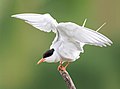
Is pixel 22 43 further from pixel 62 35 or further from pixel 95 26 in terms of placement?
pixel 62 35

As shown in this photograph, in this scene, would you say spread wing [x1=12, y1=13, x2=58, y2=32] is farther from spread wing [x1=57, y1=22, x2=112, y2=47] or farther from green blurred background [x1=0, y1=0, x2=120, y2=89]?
green blurred background [x1=0, y1=0, x2=120, y2=89]

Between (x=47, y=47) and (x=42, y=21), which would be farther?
(x=47, y=47)

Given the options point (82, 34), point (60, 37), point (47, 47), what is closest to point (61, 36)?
point (60, 37)

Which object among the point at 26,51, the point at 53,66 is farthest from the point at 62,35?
the point at 26,51

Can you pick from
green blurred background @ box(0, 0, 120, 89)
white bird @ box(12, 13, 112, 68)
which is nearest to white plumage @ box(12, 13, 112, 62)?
white bird @ box(12, 13, 112, 68)

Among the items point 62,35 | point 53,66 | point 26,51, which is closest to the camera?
point 62,35

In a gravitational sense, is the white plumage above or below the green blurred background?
above

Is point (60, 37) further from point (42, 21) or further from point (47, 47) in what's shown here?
point (47, 47)
